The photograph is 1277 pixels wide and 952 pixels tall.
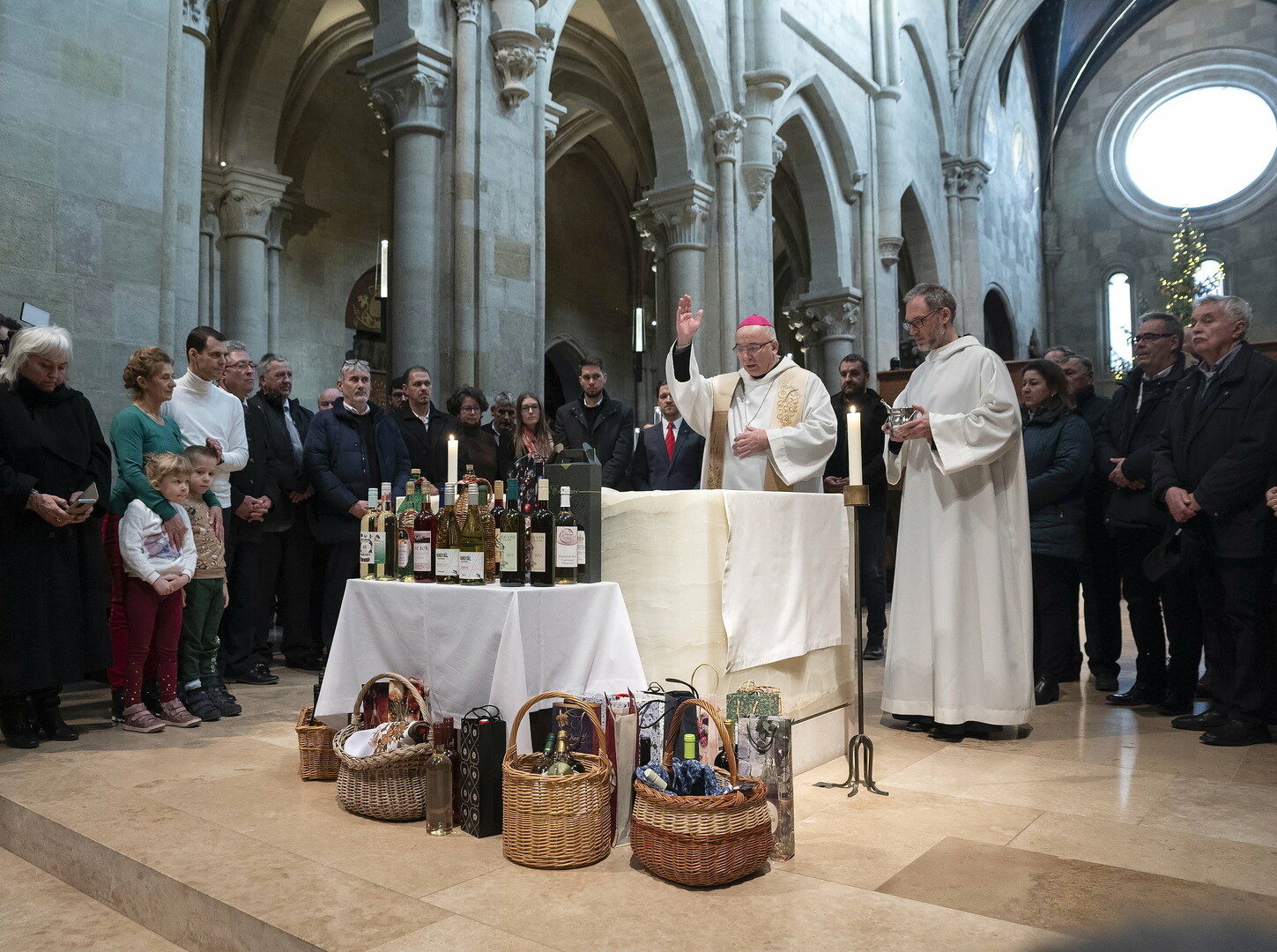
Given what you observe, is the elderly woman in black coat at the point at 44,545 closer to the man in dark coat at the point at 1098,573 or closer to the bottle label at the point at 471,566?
the bottle label at the point at 471,566

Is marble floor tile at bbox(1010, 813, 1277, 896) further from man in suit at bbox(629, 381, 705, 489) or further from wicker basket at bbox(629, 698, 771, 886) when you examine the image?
→ man in suit at bbox(629, 381, 705, 489)

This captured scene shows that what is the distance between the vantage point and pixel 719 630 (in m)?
3.31

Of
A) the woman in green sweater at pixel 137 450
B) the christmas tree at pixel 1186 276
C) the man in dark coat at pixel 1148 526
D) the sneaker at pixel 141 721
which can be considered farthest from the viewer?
the christmas tree at pixel 1186 276

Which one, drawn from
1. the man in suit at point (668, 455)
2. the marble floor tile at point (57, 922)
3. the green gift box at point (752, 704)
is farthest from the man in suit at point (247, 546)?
the green gift box at point (752, 704)

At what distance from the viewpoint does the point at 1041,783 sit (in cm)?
342

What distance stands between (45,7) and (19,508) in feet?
10.1

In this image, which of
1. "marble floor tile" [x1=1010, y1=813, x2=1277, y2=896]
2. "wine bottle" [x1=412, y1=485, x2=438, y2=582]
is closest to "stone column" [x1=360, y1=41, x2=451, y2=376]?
"wine bottle" [x1=412, y1=485, x2=438, y2=582]

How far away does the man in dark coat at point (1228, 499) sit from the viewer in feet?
13.3

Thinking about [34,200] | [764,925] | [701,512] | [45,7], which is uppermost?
[45,7]

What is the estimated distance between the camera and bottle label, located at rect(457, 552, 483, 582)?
3.15 m

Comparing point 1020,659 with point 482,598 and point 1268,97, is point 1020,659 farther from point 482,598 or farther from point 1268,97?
point 1268,97

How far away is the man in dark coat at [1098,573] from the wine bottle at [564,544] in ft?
11.5

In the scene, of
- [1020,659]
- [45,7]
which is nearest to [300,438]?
[45,7]

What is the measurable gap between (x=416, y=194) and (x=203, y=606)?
4467 mm
